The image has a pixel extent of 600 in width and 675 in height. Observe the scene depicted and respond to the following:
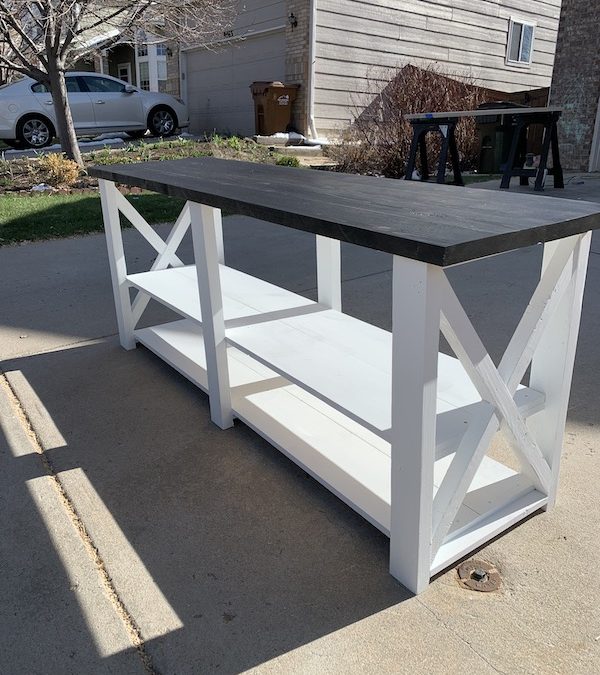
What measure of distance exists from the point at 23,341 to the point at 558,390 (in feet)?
10.4

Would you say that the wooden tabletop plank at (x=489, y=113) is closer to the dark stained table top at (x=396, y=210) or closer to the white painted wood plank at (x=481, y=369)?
the dark stained table top at (x=396, y=210)

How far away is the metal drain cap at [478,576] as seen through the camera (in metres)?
1.87

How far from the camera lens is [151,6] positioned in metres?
8.91

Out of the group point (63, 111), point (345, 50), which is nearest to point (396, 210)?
point (63, 111)

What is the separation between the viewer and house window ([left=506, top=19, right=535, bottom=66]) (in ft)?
53.1

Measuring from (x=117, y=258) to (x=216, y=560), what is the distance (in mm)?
2154

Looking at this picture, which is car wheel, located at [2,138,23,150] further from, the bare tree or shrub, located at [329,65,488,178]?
shrub, located at [329,65,488,178]

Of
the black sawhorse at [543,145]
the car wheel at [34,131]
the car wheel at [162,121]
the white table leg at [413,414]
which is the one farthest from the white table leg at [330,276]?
the car wheel at [162,121]

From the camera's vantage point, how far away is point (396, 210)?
1.93 m

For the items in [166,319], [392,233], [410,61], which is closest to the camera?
[392,233]

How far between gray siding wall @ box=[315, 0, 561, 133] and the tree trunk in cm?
554

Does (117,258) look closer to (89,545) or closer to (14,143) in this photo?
(89,545)

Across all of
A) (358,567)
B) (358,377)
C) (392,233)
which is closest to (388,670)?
(358,567)

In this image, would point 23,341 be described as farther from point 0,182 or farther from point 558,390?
point 0,182
